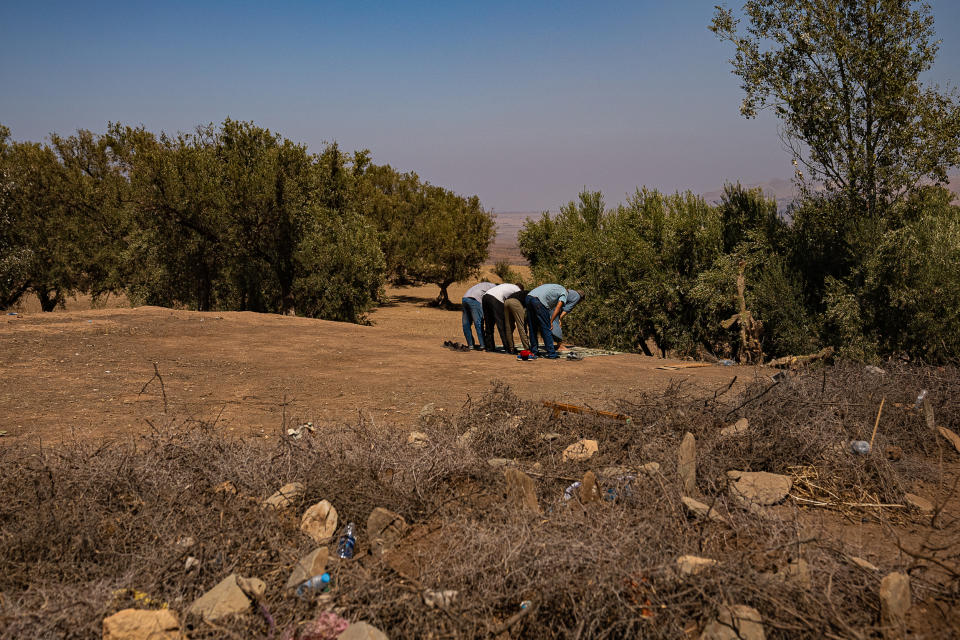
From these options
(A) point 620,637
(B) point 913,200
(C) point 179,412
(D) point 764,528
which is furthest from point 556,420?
(B) point 913,200

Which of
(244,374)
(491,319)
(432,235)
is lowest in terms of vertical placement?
(244,374)

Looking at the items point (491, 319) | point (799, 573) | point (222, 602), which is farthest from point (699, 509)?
point (491, 319)

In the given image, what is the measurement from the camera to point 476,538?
A: 275 centimetres

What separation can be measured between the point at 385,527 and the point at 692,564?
59.4 inches

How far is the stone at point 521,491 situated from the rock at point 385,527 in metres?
0.60

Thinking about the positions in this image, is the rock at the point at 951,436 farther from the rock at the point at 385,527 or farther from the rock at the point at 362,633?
the rock at the point at 362,633

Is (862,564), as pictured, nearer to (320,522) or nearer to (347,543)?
(347,543)

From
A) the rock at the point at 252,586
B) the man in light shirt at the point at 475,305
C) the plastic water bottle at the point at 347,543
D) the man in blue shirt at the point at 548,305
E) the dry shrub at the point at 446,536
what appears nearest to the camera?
the dry shrub at the point at 446,536

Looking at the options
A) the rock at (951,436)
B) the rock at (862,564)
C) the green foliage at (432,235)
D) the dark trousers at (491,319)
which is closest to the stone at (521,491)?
the rock at (862,564)

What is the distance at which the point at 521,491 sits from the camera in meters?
3.37

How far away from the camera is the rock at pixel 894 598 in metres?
2.40

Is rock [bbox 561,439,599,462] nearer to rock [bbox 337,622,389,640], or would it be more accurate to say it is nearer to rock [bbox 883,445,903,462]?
rock [bbox 337,622,389,640]

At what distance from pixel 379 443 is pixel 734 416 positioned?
9.33ft

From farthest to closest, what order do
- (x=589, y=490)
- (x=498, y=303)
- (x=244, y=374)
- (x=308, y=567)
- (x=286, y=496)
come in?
1. (x=498, y=303)
2. (x=244, y=374)
3. (x=589, y=490)
4. (x=286, y=496)
5. (x=308, y=567)
